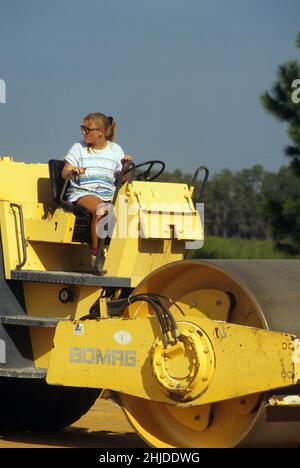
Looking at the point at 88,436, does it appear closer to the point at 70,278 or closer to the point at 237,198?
the point at 70,278

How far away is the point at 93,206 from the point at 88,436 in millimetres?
1840

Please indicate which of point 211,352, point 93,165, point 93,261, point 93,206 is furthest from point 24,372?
point 211,352

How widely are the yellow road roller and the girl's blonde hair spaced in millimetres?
322

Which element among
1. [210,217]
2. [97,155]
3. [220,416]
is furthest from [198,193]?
[210,217]

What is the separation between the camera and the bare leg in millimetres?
7441

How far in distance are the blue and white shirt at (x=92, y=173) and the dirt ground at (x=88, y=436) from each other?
165 cm

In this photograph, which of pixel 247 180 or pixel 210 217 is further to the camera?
pixel 247 180

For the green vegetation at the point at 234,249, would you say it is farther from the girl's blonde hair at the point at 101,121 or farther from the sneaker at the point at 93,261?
the sneaker at the point at 93,261

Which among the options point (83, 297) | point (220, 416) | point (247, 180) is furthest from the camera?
point (247, 180)

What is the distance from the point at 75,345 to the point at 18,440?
1.44m

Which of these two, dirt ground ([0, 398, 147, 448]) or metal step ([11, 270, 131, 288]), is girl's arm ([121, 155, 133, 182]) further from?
dirt ground ([0, 398, 147, 448])

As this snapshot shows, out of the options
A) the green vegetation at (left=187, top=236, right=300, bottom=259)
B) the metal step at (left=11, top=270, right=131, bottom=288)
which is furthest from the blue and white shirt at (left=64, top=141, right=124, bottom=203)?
the green vegetation at (left=187, top=236, right=300, bottom=259)
